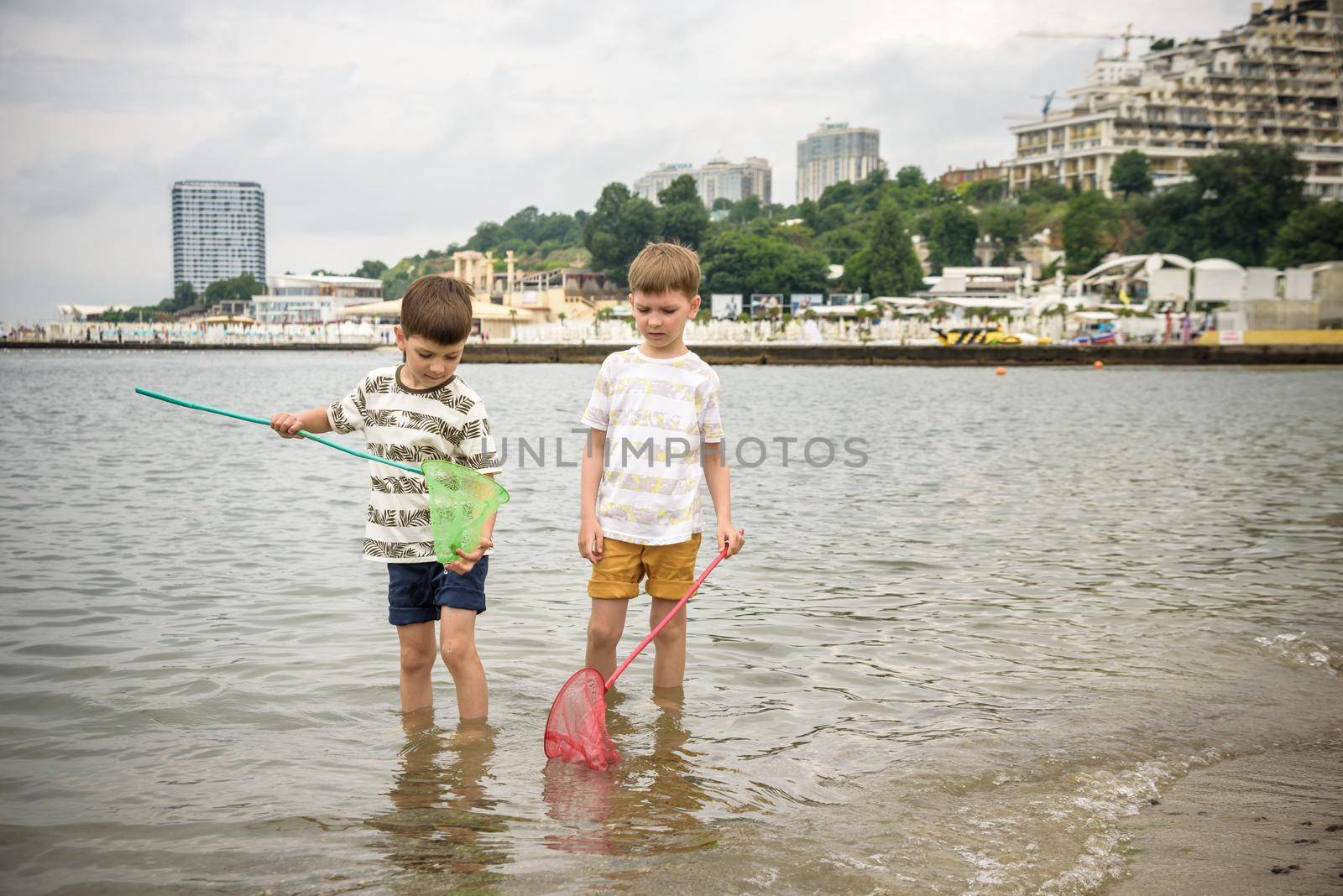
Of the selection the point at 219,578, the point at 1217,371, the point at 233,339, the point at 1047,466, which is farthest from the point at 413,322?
the point at 233,339

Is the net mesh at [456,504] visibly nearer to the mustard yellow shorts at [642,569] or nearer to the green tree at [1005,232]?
the mustard yellow shorts at [642,569]

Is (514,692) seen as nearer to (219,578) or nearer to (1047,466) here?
(219,578)

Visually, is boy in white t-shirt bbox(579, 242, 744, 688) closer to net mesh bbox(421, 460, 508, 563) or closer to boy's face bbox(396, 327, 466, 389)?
net mesh bbox(421, 460, 508, 563)

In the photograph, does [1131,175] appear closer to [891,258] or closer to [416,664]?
[891,258]

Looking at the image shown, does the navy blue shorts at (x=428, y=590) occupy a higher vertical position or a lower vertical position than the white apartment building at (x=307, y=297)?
lower

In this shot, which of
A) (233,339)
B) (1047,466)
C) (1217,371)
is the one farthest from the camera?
(233,339)

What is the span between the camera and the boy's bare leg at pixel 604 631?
3936mm

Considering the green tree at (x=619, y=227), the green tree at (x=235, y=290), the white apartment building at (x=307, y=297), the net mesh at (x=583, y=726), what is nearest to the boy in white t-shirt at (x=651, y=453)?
the net mesh at (x=583, y=726)

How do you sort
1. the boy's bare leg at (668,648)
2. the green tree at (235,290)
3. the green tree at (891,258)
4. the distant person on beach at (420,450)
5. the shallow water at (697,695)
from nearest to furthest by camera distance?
the shallow water at (697,695) → the distant person on beach at (420,450) → the boy's bare leg at (668,648) → the green tree at (891,258) → the green tree at (235,290)

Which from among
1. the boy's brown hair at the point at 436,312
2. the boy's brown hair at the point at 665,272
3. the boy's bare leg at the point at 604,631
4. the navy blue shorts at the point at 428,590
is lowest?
the boy's bare leg at the point at 604,631

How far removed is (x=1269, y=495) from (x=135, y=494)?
1095cm

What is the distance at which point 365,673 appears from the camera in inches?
188

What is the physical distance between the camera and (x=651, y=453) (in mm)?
3812

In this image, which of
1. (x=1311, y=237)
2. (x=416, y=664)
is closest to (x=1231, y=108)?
(x=1311, y=237)
